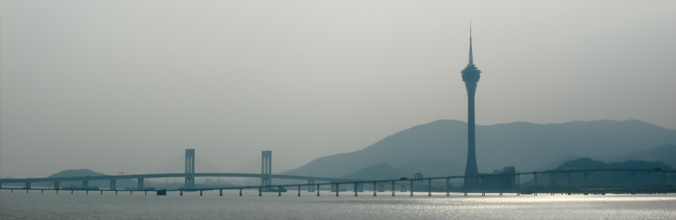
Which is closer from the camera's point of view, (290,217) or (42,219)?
(42,219)

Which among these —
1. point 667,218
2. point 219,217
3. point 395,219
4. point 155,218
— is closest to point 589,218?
point 667,218

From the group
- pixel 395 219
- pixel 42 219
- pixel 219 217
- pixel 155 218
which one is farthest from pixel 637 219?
pixel 42 219

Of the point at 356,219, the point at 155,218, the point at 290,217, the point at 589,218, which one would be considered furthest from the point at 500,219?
the point at 155,218

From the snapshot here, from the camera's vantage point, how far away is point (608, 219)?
88.4 metres

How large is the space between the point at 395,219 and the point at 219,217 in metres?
20.4

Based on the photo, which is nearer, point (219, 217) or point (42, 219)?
point (42, 219)

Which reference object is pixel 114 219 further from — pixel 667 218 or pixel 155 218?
pixel 667 218

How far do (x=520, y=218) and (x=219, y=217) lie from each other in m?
34.7

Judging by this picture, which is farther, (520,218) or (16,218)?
(520,218)

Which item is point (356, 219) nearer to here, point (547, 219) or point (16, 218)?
point (547, 219)

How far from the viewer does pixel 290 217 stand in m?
90.7

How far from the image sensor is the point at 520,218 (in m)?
91.8

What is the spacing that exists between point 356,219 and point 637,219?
30769mm

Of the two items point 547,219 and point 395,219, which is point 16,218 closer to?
point 395,219
